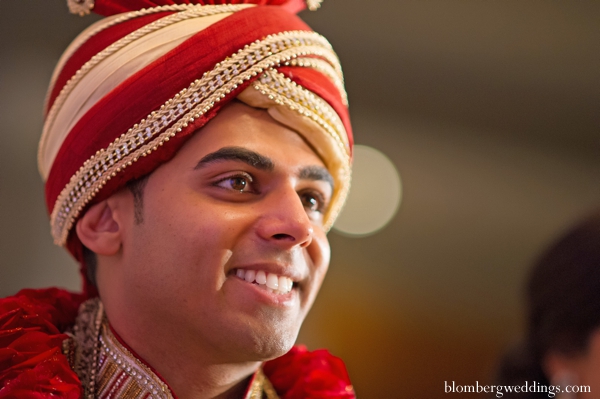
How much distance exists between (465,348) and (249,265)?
2.25 meters

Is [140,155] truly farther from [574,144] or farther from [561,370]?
[574,144]

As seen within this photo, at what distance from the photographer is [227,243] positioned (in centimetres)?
121

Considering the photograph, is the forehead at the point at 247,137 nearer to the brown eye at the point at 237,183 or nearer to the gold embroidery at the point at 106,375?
the brown eye at the point at 237,183

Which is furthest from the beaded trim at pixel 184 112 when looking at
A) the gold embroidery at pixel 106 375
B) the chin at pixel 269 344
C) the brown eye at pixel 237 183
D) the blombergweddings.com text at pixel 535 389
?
the blombergweddings.com text at pixel 535 389

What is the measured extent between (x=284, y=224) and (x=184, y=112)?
1.07ft

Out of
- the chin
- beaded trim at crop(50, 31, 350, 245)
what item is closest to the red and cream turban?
beaded trim at crop(50, 31, 350, 245)

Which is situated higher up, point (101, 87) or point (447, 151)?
point (447, 151)

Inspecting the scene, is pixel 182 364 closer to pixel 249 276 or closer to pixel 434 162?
pixel 249 276

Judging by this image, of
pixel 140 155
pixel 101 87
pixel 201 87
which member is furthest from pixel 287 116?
pixel 101 87

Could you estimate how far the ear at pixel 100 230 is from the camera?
1.36 meters

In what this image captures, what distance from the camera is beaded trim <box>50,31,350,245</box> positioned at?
1.28 metres

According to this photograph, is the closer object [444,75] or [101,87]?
[101,87]

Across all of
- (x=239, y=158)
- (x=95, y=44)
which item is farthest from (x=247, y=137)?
(x=95, y=44)

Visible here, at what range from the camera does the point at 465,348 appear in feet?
10.3
